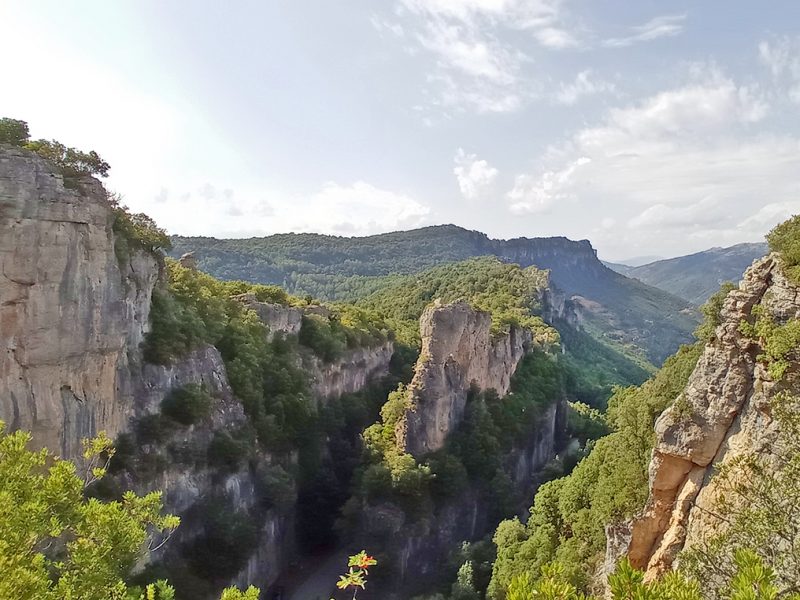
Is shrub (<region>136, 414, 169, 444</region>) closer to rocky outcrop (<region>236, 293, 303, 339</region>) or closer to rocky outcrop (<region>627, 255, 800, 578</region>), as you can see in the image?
rocky outcrop (<region>236, 293, 303, 339</region>)

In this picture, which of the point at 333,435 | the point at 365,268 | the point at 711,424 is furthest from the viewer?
the point at 365,268

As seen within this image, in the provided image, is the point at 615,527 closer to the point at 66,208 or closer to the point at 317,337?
the point at 66,208

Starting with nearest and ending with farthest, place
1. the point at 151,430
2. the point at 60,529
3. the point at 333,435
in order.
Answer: the point at 60,529 → the point at 151,430 → the point at 333,435

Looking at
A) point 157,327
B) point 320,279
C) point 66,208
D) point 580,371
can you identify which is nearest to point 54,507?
point 66,208

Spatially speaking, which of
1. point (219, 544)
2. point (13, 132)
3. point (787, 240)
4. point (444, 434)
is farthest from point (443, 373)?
point (13, 132)

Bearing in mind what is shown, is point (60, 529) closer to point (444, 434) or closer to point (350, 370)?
point (444, 434)

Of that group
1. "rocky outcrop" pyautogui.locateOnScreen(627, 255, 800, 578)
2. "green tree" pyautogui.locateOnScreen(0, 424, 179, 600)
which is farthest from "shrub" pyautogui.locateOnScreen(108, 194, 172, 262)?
"rocky outcrop" pyautogui.locateOnScreen(627, 255, 800, 578)
